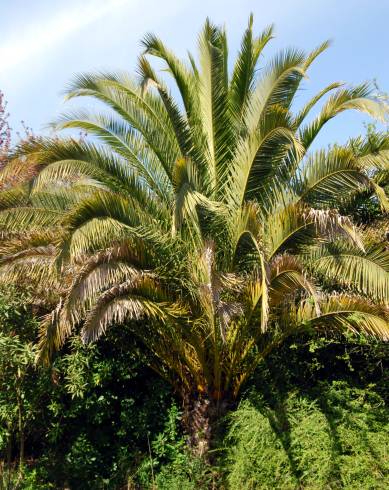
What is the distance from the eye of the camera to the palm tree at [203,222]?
6867 mm

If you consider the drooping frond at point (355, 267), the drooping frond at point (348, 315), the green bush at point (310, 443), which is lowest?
the green bush at point (310, 443)

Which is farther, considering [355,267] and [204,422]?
[204,422]

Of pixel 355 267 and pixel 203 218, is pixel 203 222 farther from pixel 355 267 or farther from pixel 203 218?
pixel 355 267

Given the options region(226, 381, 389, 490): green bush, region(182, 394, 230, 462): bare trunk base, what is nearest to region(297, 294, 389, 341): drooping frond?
region(226, 381, 389, 490): green bush

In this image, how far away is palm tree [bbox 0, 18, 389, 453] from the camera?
687cm

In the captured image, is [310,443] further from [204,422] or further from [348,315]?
[348,315]

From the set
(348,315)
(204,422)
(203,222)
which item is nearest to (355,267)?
(348,315)

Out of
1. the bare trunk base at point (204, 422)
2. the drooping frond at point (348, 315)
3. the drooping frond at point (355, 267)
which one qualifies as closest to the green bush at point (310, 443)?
the bare trunk base at point (204, 422)

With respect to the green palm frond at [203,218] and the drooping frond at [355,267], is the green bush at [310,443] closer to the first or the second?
the green palm frond at [203,218]

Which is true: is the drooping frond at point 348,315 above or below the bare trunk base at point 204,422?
above

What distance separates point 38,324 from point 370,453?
466 cm

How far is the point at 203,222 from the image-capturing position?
23.9 feet

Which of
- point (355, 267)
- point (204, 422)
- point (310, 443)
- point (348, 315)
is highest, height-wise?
point (355, 267)

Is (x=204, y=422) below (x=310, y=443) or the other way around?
the other way around
